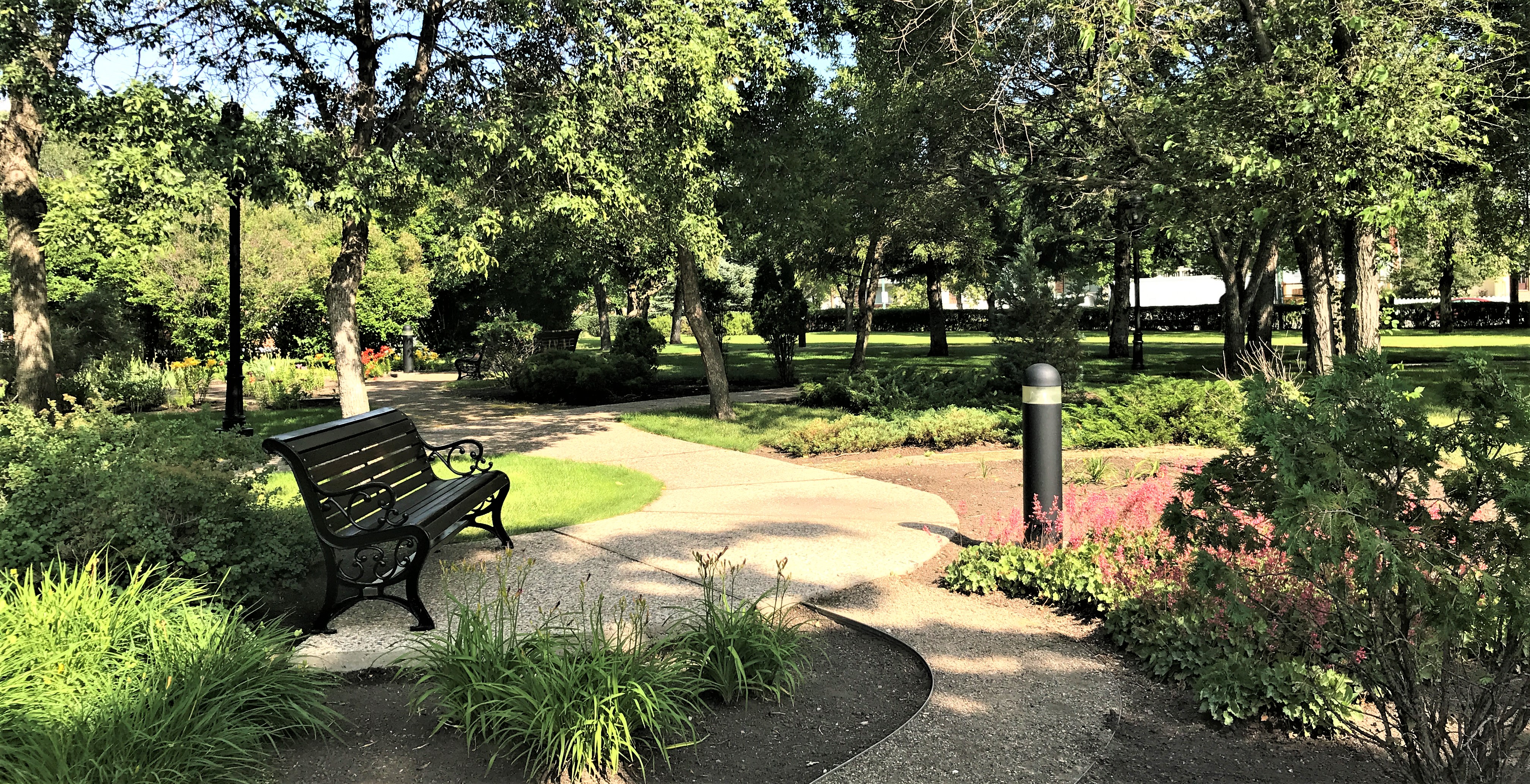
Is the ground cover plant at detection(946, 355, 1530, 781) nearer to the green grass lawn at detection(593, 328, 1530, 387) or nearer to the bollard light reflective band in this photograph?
the bollard light reflective band

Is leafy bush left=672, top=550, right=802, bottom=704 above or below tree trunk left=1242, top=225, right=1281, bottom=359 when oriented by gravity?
below

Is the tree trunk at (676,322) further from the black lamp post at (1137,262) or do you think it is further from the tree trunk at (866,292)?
the black lamp post at (1137,262)

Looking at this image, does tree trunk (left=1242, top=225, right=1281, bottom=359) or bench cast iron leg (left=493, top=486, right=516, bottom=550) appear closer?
bench cast iron leg (left=493, top=486, right=516, bottom=550)

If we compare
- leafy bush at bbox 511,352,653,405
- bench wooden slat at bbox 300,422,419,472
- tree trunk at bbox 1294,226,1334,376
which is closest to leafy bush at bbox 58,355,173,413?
leafy bush at bbox 511,352,653,405

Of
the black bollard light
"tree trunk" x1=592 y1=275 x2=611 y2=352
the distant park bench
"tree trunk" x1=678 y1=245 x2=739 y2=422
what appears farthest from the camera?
"tree trunk" x1=592 y1=275 x2=611 y2=352

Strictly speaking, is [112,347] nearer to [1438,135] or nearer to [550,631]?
[550,631]

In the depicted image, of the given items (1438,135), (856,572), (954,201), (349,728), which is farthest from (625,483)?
(954,201)

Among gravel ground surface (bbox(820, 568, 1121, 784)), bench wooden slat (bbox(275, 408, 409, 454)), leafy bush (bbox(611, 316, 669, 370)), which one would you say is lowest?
gravel ground surface (bbox(820, 568, 1121, 784))

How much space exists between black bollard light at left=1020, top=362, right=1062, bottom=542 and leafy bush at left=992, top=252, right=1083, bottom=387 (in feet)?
24.4

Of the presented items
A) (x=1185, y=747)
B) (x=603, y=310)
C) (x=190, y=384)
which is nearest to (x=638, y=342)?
(x=190, y=384)

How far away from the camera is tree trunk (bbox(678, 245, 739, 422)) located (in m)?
14.3

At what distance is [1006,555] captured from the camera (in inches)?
210

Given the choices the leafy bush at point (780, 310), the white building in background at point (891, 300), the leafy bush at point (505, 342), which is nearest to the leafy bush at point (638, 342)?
the leafy bush at point (505, 342)

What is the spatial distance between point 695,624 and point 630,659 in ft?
3.04
